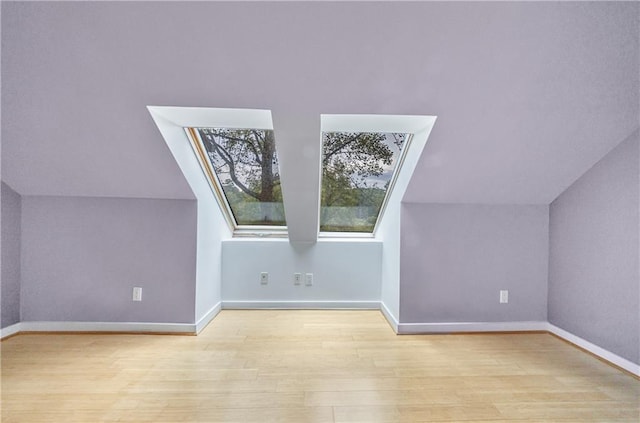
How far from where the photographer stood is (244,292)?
3502mm

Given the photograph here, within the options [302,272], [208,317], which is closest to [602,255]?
[302,272]

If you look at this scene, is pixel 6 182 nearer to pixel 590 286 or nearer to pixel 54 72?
pixel 54 72

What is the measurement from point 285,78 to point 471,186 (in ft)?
5.92

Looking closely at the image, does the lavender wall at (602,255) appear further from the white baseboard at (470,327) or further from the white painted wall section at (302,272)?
the white painted wall section at (302,272)

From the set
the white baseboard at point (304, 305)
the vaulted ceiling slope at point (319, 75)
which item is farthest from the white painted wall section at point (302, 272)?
the vaulted ceiling slope at point (319, 75)

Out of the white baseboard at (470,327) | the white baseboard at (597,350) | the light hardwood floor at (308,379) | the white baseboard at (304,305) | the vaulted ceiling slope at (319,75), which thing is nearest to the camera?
the vaulted ceiling slope at (319,75)

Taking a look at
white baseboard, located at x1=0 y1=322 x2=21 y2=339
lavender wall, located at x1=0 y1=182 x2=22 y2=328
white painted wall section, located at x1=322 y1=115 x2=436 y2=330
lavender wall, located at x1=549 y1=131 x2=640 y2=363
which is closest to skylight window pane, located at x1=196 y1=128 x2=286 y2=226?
white painted wall section, located at x1=322 y1=115 x2=436 y2=330

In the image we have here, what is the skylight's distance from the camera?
8.77 ft

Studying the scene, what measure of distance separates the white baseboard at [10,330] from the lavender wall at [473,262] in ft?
11.0

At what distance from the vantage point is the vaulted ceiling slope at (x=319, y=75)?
1.50m

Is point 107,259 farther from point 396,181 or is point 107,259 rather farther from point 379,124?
point 396,181

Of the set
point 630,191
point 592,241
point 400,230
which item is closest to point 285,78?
point 400,230

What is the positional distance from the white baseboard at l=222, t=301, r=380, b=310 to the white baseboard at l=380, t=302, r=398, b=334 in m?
0.14

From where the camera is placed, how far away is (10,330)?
2.61m
